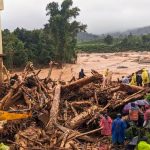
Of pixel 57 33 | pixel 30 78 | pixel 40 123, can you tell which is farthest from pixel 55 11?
pixel 40 123

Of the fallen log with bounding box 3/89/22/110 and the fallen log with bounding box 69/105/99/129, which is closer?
the fallen log with bounding box 69/105/99/129

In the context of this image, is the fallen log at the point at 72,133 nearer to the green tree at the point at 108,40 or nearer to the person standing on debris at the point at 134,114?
the person standing on debris at the point at 134,114

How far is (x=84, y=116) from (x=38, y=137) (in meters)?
1.77

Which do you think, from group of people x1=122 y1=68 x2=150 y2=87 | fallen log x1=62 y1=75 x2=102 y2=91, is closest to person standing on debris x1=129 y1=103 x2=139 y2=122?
fallen log x1=62 y1=75 x2=102 y2=91

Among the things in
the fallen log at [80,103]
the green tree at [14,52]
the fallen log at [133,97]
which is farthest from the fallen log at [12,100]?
the green tree at [14,52]

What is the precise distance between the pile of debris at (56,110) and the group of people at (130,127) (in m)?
0.33

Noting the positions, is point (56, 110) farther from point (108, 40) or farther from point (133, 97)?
→ point (108, 40)

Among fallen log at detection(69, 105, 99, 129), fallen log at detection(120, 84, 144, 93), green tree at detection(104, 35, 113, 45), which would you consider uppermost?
green tree at detection(104, 35, 113, 45)

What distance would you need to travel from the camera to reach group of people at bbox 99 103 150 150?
36.2 ft

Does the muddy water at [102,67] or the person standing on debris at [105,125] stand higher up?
the person standing on debris at [105,125]

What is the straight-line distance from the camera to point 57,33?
45.5m

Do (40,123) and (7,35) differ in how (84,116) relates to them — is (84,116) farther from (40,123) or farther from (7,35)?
(7,35)

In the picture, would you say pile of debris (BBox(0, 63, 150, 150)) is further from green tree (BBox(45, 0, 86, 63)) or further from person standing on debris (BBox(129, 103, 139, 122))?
green tree (BBox(45, 0, 86, 63))

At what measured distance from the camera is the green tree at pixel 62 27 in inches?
1768
